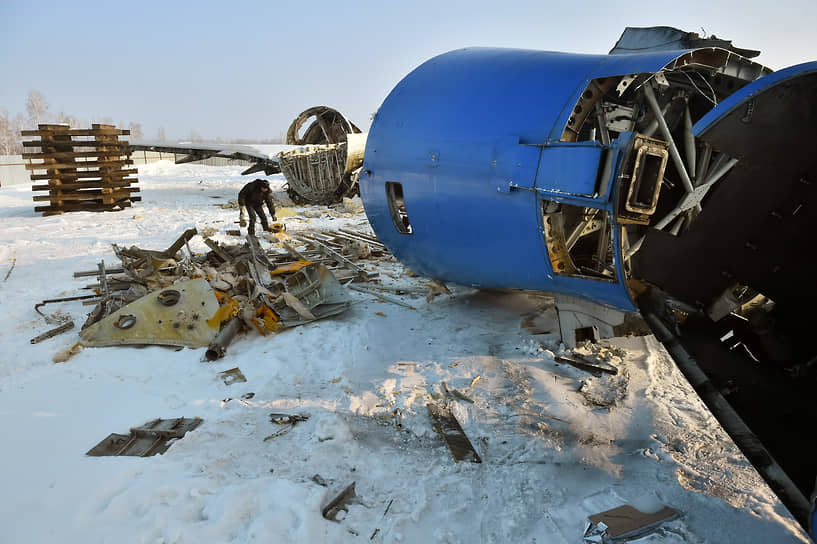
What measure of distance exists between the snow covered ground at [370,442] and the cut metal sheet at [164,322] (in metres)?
0.25

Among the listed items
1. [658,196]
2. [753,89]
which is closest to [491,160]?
[658,196]

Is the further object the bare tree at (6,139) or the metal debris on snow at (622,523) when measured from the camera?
the bare tree at (6,139)

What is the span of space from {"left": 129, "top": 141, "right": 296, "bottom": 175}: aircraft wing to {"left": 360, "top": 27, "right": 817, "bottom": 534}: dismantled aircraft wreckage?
1660 centimetres

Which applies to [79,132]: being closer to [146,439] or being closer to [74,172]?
[74,172]

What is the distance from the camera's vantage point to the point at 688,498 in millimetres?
4250

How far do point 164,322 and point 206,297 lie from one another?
2.36 feet

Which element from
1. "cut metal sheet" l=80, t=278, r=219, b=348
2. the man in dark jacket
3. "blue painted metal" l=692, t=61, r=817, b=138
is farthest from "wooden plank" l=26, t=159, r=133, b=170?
"blue painted metal" l=692, t=61, r=817, b=138

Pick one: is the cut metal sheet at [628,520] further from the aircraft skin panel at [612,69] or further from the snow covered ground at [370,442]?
the aircraft skin panel at [612,69]

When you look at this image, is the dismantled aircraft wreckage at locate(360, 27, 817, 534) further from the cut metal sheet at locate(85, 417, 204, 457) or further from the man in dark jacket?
the man in dark jacket

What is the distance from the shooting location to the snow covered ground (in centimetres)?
392

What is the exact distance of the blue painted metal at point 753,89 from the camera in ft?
11.9

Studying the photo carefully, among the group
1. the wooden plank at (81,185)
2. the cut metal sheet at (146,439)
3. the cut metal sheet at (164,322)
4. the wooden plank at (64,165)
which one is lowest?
the cut metal sheet at (146,439)

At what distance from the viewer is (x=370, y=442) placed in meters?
5.08

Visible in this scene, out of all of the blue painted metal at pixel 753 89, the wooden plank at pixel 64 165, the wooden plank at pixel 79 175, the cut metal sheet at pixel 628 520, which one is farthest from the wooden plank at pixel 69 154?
the cut metal sheet at pixel 628 520
